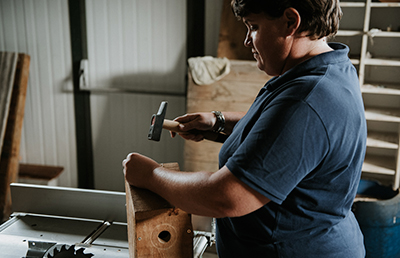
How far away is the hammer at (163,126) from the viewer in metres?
1.21

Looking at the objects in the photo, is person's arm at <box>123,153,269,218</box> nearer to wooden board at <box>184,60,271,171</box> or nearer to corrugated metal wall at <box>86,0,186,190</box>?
wooden board at <box>184,60,271,171</box>

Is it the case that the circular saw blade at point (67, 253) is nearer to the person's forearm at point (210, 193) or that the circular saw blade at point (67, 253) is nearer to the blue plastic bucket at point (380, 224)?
the person's forearm at point (210, 193)

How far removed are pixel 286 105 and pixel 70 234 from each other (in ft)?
3.82

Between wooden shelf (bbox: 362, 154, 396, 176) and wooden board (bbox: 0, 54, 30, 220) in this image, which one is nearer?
wooden shelf (bbox: 362, 154, 396, 176)

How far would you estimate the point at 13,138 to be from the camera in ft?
11.7

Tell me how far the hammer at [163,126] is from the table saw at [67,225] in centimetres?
42

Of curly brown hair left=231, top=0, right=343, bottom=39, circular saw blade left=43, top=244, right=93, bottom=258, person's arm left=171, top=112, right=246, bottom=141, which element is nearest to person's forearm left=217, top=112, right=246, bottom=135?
person's arm left=171, top=112, right=246, bottom=141

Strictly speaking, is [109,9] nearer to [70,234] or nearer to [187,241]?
[70,234]

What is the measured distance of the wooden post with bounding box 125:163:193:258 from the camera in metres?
1.05

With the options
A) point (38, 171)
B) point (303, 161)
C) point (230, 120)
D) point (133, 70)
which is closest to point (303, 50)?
point (303, 161)

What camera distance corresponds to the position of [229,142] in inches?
38.7

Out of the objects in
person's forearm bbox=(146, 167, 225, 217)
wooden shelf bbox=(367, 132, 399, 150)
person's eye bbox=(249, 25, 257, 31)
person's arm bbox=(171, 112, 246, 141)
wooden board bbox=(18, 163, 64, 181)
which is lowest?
wooden board bbox=(18, 163, 64, 181)

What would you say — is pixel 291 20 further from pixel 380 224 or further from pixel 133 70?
pixel 133 70

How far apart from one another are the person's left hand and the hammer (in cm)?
14
